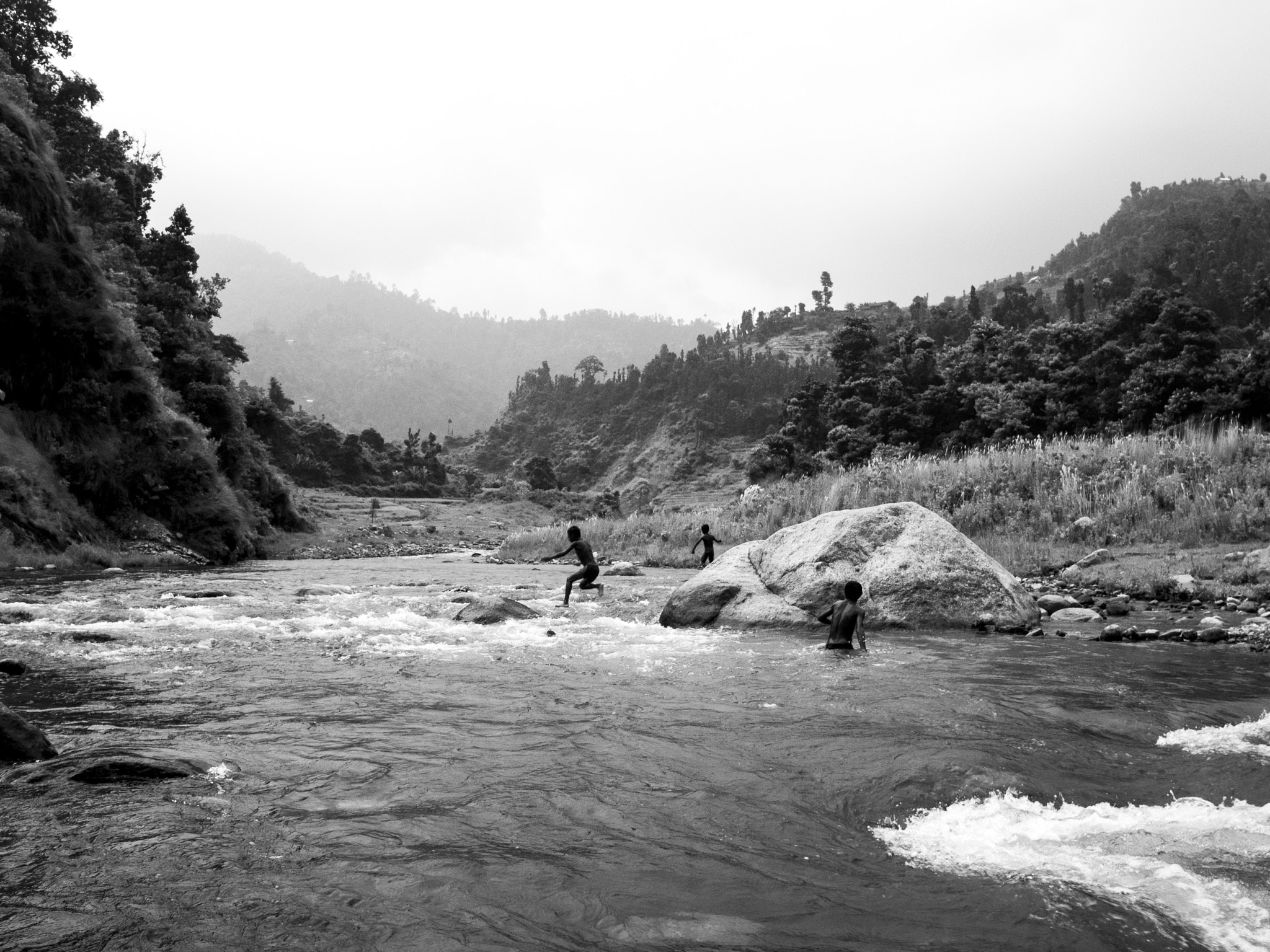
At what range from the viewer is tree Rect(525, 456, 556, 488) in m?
76.5

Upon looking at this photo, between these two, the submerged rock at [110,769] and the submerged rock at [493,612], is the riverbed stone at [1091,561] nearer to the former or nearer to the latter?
the submerged rock at [493,612]

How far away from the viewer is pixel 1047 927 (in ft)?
9.41

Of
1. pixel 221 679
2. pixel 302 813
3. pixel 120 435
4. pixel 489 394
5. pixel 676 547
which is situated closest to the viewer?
pixel 302 813

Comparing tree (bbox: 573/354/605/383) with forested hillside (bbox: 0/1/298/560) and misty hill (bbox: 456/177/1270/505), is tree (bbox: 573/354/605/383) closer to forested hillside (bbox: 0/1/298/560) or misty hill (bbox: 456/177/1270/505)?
misty hill (bbox: 456/177/1270/505)

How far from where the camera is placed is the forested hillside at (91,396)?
20.5m

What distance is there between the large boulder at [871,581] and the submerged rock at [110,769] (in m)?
7.46

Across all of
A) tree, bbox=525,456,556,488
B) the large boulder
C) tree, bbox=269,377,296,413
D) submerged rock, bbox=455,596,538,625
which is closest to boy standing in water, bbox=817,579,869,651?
the large boulder

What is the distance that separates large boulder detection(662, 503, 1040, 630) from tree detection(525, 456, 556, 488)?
6453 centimetres

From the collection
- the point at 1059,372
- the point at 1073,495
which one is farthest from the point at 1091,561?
the point at 1059,372

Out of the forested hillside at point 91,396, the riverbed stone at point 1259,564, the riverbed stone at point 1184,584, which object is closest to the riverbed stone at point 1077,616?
the riverbed stone at point 1184,584

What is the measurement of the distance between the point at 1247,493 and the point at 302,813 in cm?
1618

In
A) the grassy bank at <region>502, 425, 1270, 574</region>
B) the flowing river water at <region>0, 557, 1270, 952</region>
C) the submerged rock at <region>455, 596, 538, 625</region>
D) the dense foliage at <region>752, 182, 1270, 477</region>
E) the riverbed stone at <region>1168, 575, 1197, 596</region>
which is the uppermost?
the dense foliage at <region>752, 182, 1270, 477</region>

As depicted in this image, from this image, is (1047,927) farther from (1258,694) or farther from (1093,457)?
(1093,457)

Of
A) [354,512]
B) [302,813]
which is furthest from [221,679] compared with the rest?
[354,512]
